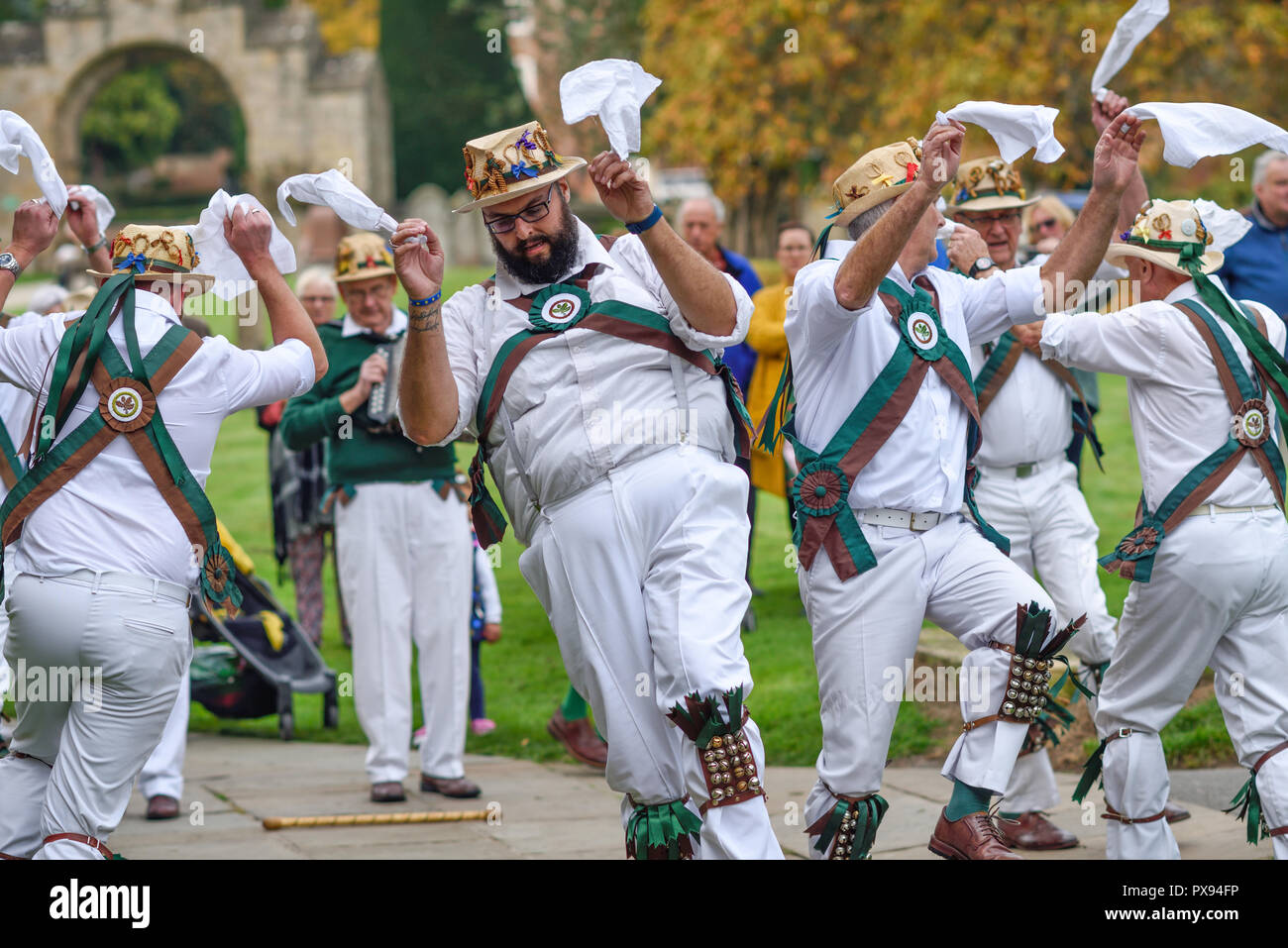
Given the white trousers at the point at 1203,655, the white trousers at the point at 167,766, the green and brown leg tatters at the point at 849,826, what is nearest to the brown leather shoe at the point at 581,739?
the white trousers at the point at 167,766

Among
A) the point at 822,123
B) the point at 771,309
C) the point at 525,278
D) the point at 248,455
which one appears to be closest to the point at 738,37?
the point at 822,123

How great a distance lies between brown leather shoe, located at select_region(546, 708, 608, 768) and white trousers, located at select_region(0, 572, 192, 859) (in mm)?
3078

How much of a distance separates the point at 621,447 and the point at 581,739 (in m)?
3.25

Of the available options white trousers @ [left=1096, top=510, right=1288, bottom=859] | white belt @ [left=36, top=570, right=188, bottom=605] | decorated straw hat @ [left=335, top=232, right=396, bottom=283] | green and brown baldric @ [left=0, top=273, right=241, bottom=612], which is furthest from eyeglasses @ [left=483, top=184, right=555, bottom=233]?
decorated straw hat @ [left=335, top=232, right=396, bottom=283]

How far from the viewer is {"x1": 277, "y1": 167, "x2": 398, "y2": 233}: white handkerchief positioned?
15.6ft

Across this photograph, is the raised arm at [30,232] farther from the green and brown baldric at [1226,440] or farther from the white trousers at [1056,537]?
the white trousers at [1056,537]

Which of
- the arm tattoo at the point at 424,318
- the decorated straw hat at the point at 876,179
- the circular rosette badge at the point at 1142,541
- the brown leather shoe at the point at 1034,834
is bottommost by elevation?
the brown leather shoe at the point at 1034,834

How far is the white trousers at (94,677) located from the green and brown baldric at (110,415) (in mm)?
264

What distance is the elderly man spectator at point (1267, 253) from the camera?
8.66 m

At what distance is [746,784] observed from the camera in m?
4.59

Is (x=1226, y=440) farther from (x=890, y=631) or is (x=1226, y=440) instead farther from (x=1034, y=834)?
(x=1034, y=834)

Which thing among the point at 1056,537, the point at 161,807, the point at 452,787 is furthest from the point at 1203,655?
the point at 161,807

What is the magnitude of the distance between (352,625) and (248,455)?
1160 centimetres

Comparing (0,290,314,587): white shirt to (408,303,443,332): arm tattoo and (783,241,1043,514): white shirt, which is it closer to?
(408,303,443,332): arm tattoo
